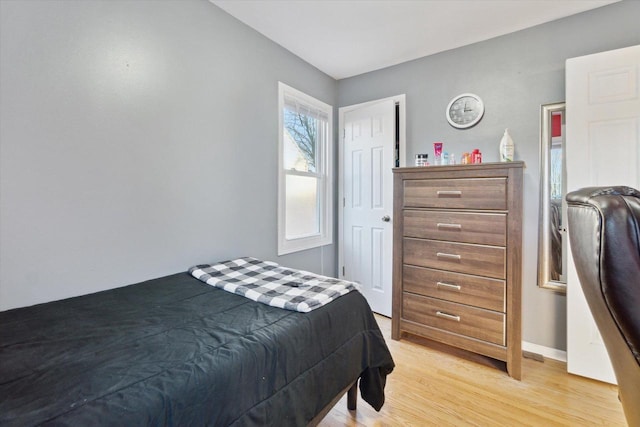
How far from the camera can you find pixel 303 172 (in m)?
2.87

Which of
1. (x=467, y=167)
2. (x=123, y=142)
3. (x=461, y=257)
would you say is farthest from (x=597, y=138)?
(x=123, y=142)

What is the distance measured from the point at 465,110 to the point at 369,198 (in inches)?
46.6

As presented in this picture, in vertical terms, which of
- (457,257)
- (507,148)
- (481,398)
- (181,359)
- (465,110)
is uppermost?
(465,110)

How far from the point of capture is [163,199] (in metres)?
1.75

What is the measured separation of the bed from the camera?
705 mm

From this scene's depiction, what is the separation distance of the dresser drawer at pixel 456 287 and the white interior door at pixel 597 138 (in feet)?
1.69

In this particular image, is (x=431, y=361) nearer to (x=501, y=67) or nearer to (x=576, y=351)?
(x=576, y=351)

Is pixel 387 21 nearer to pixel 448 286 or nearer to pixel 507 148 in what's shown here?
pixel 507 148

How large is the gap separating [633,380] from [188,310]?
141cm

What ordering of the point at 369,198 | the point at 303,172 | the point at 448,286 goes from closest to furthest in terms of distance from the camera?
the point at 448,286 < the point at 303,172 < the point at 369,198

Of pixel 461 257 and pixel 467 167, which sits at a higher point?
pixel 467 167

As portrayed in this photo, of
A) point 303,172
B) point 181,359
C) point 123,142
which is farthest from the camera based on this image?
point 303,172

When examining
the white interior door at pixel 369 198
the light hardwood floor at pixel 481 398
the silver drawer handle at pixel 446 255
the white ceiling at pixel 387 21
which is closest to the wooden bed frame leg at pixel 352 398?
the light hardwood floor at pixel 481 398

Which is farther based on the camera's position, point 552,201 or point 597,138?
point 552,201
